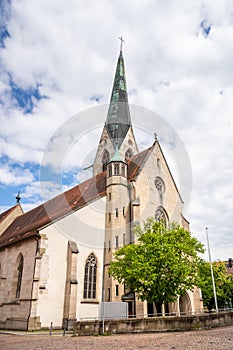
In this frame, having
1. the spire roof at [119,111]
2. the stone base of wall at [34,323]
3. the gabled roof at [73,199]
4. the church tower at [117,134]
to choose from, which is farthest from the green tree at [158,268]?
the spire roof at [119,111]

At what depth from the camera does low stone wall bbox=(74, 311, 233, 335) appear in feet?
37.6

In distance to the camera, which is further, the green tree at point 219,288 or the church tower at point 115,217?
the green tree at point 219,288

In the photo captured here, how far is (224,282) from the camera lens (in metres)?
33.2

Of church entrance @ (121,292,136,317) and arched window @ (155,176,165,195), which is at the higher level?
arched window @ (155,176,165,195)

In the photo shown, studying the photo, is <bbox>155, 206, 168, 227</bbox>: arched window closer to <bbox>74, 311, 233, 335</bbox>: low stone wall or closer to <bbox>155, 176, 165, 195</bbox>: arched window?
<bbox>155, 176, 165, 195</bbox>: arched window

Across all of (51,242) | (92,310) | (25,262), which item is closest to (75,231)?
(51,242)

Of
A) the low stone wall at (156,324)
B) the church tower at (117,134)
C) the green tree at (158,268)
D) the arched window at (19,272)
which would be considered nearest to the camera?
the low stone wall at (156,324)

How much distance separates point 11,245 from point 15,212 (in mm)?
15884

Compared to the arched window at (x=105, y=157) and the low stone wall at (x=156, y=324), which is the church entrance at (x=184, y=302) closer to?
the low stone wall at (x=156, y=324)

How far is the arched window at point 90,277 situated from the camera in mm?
21297

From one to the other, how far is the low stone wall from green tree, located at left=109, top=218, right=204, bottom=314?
12.3 feet

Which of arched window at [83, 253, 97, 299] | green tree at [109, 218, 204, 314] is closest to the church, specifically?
arched window at [83, 253, 97, 299]

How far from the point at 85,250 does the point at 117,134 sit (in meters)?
20.6

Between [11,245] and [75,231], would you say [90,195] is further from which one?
[11,245]
